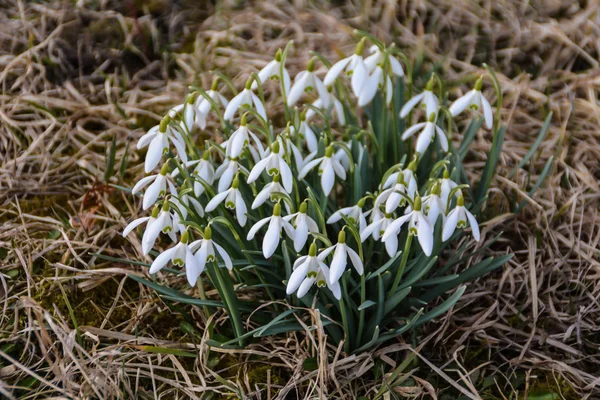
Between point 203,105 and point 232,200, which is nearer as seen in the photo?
point 232,200

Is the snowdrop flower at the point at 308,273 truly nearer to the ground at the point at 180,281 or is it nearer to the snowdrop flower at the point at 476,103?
the ground at the point at 180,281

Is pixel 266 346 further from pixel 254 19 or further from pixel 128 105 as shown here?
pixel 254 19

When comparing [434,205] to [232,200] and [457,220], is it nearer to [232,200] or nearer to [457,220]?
[457,220]

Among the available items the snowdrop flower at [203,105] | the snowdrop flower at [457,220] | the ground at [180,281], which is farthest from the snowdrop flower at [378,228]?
the snowdrop flower at [203,105]

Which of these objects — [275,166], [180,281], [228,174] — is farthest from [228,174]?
[180,281]

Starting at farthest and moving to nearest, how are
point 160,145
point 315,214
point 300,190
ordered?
point 300,190 < point 315,214 < point 160,145

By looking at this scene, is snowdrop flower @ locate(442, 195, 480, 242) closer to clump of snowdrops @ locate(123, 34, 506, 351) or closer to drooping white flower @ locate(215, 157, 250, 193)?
clump of snowdrops @ locate(123, 34, 506, 351)

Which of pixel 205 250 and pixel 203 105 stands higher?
pixel 203 105

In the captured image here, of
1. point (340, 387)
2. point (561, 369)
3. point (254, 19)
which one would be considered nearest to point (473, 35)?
point (254, 19)
